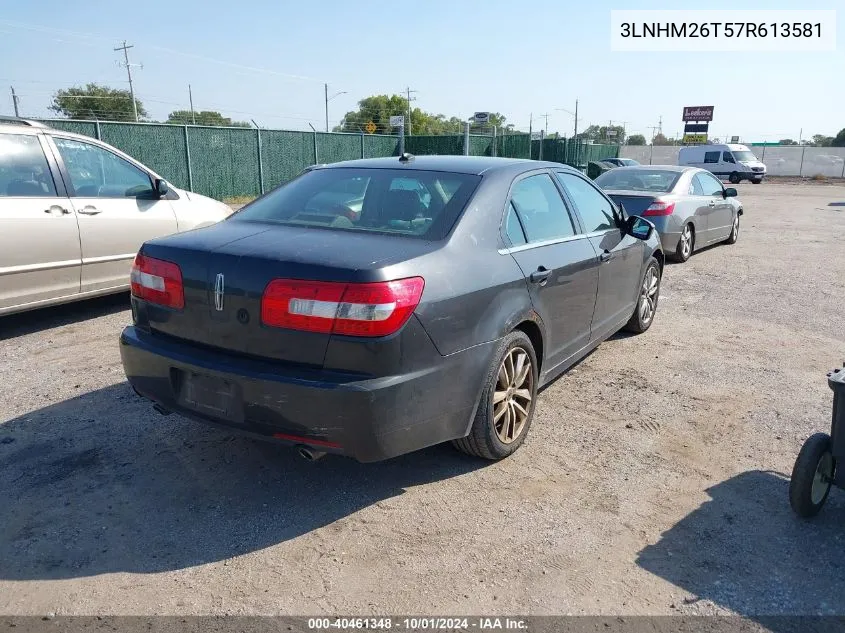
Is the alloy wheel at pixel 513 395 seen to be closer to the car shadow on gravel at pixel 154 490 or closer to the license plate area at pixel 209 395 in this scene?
the car shadow on gravel at pixel 154 490

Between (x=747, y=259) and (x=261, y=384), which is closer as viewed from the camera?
(x=261, y=384)

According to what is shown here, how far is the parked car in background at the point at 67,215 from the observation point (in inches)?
220

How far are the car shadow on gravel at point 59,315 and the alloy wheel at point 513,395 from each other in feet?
14.9

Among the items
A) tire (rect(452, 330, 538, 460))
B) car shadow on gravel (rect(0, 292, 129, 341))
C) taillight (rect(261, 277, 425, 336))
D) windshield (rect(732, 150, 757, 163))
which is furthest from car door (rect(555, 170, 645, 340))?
windshield (rect(732, 150, 757, 163))

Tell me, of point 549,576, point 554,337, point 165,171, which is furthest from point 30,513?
point 165,171

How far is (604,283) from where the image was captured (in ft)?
15.8

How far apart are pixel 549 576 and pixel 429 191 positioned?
202cm

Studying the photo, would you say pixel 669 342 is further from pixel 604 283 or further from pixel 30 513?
pixel 30 513

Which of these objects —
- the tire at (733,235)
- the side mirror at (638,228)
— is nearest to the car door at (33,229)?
the side mirror at (638,228)

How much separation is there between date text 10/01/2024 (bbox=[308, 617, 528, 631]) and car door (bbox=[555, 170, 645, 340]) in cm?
265

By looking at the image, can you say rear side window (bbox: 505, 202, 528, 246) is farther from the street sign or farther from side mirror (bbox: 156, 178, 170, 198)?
the street sign

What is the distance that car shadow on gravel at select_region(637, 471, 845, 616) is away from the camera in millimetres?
2639

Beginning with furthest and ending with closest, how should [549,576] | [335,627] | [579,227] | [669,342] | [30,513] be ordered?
1. [669,342]
2. [579,227]
3. [30,513]
4. [549,576]
5. [335,627]

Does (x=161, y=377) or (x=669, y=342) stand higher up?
(x=161, y=377)
